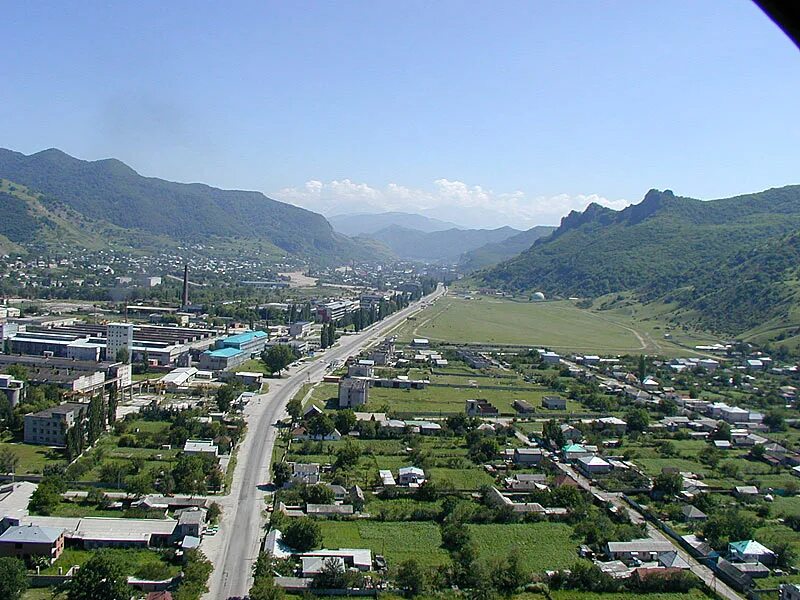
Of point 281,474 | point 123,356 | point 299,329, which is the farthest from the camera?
point 299,329

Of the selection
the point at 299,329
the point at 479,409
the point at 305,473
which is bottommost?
the point at 305,473

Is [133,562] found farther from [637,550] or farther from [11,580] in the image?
[637,550]

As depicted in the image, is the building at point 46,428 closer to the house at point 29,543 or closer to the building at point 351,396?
the house at point 29,543

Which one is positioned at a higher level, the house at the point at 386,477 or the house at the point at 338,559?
the house at the point at 386,477

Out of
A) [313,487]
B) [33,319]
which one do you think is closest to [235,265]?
[33,319]

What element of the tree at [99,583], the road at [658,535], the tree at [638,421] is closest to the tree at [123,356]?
the road at [658,535]

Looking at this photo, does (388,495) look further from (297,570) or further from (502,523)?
(297,570)

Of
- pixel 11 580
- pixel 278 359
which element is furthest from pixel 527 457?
pixel 278 359
